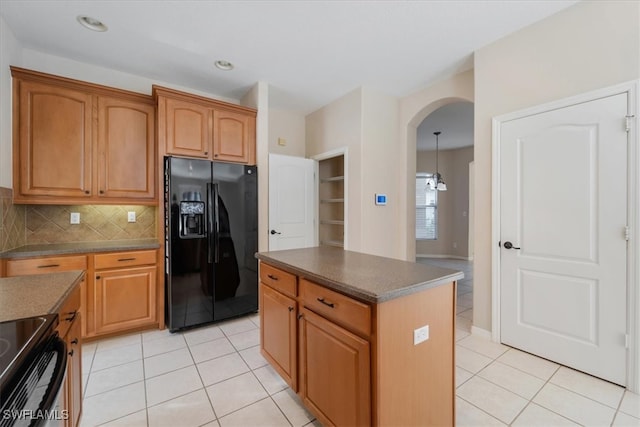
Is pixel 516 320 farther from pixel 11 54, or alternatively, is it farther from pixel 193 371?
pixel 11 54

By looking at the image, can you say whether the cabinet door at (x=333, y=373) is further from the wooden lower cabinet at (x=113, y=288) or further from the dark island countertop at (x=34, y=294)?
the wooden lower cabinet at (x=113, y=288)

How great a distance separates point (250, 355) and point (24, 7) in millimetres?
3244

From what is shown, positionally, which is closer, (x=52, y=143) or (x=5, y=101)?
(x=5, y=101)

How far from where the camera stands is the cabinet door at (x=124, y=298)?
2562 millimetres

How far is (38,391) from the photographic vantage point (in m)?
0.75

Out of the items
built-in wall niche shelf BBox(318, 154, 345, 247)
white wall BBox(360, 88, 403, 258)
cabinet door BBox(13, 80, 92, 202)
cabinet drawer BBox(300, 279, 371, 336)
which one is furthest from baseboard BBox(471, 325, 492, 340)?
cabinet door BBox(13, 80, 92, 202)

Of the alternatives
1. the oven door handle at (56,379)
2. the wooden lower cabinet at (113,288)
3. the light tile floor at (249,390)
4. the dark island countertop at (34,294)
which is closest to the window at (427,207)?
the light tile floor at (249,390)

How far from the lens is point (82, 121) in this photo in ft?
8.73

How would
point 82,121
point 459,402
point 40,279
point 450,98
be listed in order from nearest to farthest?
point 40,279
point 459,402
point 82,121
point 450,98

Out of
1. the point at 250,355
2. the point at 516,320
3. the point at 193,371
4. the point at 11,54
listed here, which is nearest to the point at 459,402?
the point at 516,320

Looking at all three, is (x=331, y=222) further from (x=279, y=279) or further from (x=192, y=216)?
(x=279, y=279)

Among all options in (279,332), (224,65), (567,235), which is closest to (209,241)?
(279,332)

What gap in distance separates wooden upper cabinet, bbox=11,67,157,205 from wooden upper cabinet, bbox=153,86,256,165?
26 cm

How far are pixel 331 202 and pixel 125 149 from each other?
2.80 m
